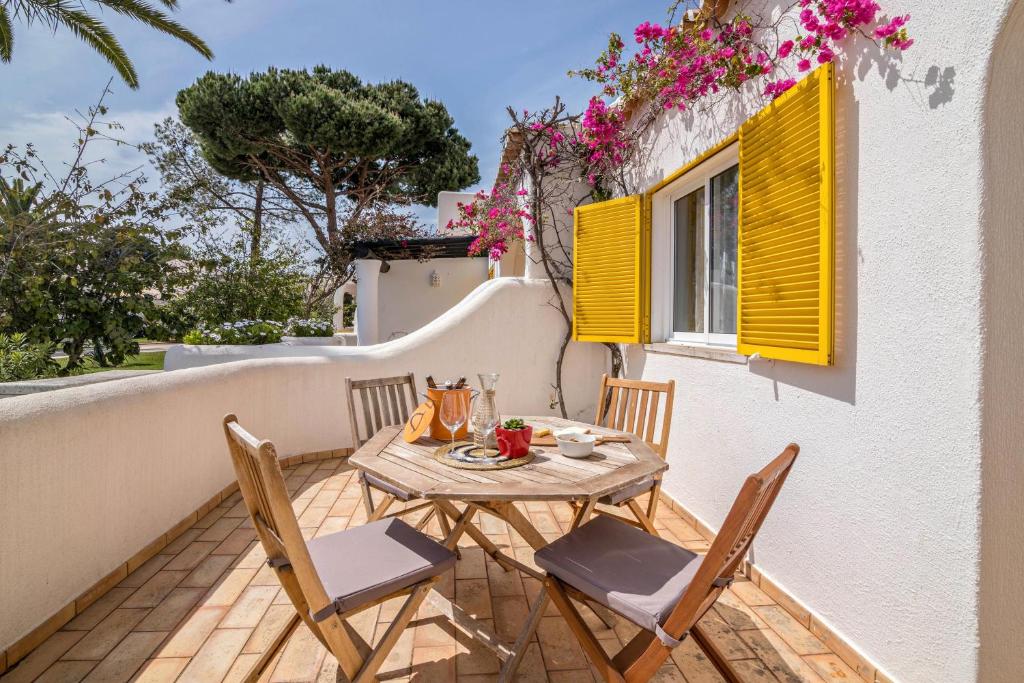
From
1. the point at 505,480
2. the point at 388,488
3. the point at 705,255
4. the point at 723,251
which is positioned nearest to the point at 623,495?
the point at 505,480

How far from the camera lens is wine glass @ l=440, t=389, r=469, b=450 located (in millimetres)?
2121

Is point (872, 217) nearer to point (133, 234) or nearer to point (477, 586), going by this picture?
point (477, 586)

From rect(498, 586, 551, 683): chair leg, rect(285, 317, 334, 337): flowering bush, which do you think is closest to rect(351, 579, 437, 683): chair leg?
rect(498, 586, 551, 683): chair leg

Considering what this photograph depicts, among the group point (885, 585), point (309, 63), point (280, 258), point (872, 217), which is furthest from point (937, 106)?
point (309, 63)

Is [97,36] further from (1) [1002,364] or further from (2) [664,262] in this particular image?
(1) [1002,364]

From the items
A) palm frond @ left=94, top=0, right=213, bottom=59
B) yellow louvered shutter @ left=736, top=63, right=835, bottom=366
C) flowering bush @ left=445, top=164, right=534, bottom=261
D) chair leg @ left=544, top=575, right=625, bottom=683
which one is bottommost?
chair leg @ left=544, top=575, right=625, bottom=683

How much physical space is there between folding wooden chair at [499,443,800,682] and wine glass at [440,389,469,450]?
2.05ft

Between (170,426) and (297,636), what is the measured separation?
1598mm

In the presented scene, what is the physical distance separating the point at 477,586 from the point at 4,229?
6177 millimetres

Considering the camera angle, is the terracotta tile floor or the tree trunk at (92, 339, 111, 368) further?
the tree trunk at (92, 339, 111, 368)

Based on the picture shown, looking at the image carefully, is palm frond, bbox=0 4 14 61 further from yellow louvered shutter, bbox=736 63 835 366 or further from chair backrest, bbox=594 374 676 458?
yellow louvered shutter, bbox=736 63 835 366

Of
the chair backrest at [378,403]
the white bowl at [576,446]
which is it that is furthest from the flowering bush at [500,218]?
the white bowl at [576,446]

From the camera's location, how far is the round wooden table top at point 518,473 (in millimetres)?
1604

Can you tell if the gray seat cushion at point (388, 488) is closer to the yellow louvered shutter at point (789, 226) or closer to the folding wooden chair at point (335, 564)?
the folding wooden chair at point (335, 564)
